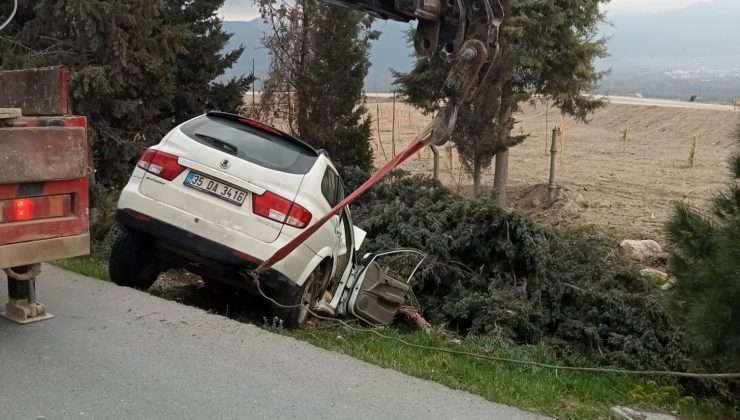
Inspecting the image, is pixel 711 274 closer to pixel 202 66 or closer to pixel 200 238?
pixel 200 238

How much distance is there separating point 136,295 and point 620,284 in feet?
18.9

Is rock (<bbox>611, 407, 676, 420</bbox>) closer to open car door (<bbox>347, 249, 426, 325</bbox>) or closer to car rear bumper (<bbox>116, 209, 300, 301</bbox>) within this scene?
car rear bumper (<bbox>116, 209, 300, 301</bbox>)

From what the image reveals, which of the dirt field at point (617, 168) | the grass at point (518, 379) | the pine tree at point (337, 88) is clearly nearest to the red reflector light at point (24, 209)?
the grass at point (518, 379)

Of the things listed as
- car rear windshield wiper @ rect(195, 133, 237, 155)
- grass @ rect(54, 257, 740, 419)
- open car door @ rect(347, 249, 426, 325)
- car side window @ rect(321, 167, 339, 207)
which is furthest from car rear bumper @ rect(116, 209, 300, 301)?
open car door @ rect(347, 249, 426, 325)

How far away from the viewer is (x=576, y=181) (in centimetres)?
2186

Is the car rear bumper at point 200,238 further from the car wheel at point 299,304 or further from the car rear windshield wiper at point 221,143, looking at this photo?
the car rear windshield wiper at point 221,143

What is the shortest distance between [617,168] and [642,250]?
43.4 ft

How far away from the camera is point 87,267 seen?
314 inches

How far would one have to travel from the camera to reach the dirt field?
17.3 m

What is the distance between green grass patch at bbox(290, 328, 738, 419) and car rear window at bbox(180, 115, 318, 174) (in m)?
1.55

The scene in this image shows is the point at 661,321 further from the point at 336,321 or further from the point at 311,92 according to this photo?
the point at 311,92

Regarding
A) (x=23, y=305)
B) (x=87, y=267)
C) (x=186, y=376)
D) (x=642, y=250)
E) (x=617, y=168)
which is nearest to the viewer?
(x=186, y=376)

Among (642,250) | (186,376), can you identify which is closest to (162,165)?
(186,376)

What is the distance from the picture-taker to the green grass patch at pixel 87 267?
24.8 ft
